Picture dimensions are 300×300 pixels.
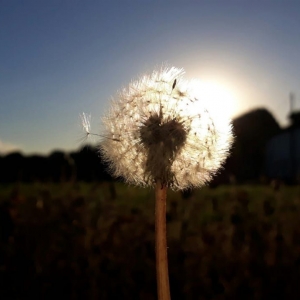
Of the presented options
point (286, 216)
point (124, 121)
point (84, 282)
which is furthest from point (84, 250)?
point (124, 121)

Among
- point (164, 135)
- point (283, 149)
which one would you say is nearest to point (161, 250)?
point (164, 135)

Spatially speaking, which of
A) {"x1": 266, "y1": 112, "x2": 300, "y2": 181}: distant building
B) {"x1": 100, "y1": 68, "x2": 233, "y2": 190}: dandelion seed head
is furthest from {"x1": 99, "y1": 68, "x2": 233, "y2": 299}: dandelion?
{"x1": 266, "y1": 112, "x2": 300, "y2": 181}: distant building

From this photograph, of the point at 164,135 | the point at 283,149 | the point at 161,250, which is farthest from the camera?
the point at 283,149

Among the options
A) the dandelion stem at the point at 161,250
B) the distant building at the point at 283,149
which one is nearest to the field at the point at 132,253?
the dandelion stem at the point at 161,250

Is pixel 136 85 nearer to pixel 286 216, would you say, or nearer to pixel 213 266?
pixel 213 266

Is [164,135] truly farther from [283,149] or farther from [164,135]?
[283,149]
